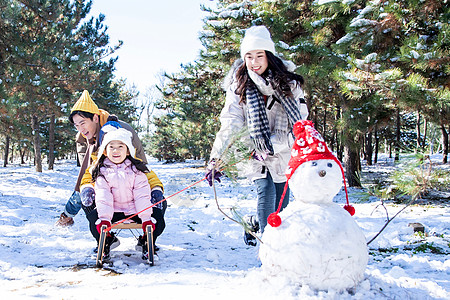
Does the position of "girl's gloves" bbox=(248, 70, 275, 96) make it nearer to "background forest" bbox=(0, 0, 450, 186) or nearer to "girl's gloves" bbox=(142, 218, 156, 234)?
"background forest" bbox=(0, 0, 450, 186)

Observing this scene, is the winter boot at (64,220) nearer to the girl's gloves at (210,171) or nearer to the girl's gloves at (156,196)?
the girl's gloves at (156,196)

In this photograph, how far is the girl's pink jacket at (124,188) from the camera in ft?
9.01

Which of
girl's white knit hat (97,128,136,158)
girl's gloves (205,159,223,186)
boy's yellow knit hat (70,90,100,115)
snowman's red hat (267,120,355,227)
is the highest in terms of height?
boy's yellow knit hat (70,90,100,115)

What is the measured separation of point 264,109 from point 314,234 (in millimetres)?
1093

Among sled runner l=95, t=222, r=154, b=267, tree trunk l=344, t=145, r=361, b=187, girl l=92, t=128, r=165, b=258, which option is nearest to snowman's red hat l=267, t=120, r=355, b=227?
sled runner l=95, t=222, r=154, b=267

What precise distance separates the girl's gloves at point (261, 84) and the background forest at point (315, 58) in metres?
1.11

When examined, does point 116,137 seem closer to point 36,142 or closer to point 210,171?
point 210,171

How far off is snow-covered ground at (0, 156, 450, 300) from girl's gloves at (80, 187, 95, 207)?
19.0 inches

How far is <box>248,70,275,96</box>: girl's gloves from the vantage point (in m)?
2.42

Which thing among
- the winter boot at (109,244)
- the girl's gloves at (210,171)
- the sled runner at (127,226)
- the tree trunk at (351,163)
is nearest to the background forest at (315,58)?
the tree trunk at (351,163)

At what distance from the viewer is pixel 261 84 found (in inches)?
95.7

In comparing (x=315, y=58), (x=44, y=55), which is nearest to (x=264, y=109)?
(x=315, y=58)

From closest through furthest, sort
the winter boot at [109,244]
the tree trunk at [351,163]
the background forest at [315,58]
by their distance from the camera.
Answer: the winter boot at [109,244] → the background forest at [315,58] → the tree trunk at [351,163]

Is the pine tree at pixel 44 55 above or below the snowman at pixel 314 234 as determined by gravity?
above
